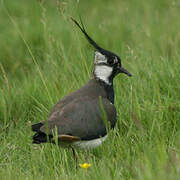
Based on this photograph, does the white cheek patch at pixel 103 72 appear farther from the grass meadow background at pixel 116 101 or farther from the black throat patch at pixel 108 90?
the grass meadow background at pixel 116 101

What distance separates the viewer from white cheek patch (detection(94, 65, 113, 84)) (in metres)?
3.82

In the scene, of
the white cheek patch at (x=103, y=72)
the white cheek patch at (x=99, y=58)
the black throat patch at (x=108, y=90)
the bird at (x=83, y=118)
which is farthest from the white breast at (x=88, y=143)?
the white cheek patch at (x=99, y=58)

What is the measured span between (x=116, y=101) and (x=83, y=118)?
30.2 inches

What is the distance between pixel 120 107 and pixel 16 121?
1023mm

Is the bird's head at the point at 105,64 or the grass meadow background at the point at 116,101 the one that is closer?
the grass meadow background at the point at 116,101

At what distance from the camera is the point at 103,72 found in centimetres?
383

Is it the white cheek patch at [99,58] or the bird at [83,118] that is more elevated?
the white cheek patch at [99,58]

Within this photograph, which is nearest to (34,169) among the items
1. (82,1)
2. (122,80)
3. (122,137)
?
(122,137)

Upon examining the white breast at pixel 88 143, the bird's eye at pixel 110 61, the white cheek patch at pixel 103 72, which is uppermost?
the bird's eye at pixel 110 61

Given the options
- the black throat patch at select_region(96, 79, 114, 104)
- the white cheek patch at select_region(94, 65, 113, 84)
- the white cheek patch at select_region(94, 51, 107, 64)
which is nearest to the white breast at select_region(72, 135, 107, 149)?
the black throat patch at select_region(96, 79, 114, 104)

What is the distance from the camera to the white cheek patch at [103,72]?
3820mm

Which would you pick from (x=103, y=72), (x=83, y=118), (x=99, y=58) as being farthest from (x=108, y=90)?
(x=83, y=118)

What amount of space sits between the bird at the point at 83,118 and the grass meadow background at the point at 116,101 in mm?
149

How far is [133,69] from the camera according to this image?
4.48 metres
